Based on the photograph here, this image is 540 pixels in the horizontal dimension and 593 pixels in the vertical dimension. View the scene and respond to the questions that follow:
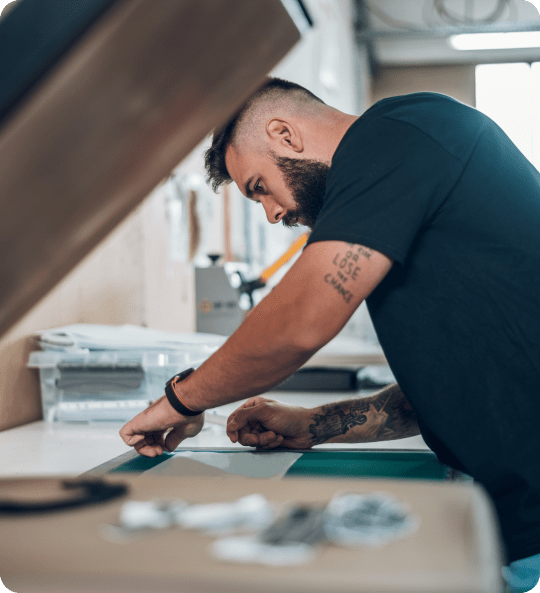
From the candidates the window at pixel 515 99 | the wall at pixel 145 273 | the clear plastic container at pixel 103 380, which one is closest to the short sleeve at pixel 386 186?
the wall at pixel 145 273

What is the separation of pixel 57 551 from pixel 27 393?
1253 millimetres

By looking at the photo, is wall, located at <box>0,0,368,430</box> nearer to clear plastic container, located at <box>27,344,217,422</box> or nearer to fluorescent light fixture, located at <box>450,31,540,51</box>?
clear plastic container, located at <box>27,344,217,422</box>

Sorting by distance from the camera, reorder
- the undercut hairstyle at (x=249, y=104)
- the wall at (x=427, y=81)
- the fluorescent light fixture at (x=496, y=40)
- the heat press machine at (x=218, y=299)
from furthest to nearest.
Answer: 1. the wall at (x=427, y=81)
2. the fluorescent light fixture at (x=496, y=40)
3. the heat press machine at (x=218, y=299)
4. the undercut hairstyle at (x=249, y=104)

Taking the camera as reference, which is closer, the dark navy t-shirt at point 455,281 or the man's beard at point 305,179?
the dark navy t-shirt at point 455,281

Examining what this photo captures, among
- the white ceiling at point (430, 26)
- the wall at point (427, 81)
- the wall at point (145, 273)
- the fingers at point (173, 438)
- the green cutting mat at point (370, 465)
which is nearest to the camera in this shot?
the green cutting mat at point (370, 465)

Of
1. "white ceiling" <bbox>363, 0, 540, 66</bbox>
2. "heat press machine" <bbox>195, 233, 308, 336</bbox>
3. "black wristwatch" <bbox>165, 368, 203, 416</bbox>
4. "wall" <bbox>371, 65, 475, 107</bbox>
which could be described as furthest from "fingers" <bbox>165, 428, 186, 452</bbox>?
"wall" <bbox>371, 65, 475, 107</bbox>

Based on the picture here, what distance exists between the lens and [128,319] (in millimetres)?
1939

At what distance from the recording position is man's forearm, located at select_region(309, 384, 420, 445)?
115 centimetres

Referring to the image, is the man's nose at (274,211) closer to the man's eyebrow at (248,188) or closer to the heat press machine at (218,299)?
the man's eyebrow at (248,188)

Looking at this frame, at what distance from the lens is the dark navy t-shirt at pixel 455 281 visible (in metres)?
0.83

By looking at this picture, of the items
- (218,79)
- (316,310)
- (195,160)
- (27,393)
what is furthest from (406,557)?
(195,160)

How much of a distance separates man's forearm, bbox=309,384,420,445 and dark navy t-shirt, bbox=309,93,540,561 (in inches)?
9.6

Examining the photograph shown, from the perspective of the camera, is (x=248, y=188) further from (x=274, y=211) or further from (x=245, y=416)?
(x=245, y=416)

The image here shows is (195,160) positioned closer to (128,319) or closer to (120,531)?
(128,319)
